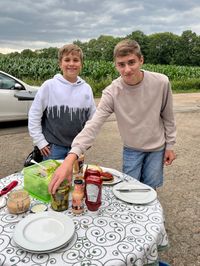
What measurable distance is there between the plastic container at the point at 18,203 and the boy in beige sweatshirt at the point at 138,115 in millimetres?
506

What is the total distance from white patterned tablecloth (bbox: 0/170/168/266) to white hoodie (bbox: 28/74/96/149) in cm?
96

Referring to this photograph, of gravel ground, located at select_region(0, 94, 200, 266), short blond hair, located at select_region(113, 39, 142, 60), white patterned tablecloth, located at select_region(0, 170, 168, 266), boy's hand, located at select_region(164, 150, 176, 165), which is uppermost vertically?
short blond hair, located at select_region(113, 39, 142, 60)

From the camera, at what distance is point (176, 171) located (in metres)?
4.81

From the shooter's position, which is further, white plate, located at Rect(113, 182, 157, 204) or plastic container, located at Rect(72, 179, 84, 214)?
white plate, located at Rect(113, 182, 157, 204)

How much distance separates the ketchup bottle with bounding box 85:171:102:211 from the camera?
5.21ft

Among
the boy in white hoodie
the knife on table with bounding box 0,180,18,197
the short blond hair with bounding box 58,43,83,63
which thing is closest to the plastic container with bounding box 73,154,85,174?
the knife on table with bounding box 0,180,18,197

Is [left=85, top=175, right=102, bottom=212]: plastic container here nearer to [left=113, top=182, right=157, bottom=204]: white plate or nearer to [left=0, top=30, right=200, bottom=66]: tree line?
[left=113, top=182, right=157, bottom=204]: white plate

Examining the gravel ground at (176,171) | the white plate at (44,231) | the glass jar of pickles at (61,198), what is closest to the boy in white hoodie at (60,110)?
the glass jar of pickles at (61,198)

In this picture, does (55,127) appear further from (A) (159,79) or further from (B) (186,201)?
(B) (186,201)

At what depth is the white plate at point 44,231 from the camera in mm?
1345

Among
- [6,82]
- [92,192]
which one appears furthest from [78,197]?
[6,82]

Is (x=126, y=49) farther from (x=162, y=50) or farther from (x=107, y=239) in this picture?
(x=162, y=50)

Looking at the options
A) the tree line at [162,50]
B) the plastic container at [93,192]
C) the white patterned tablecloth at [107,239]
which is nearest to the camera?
the white patterned tablecloth at [107,239]

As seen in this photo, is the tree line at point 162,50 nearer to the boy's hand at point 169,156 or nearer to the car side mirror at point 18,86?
the car side mirror at point 18,86
